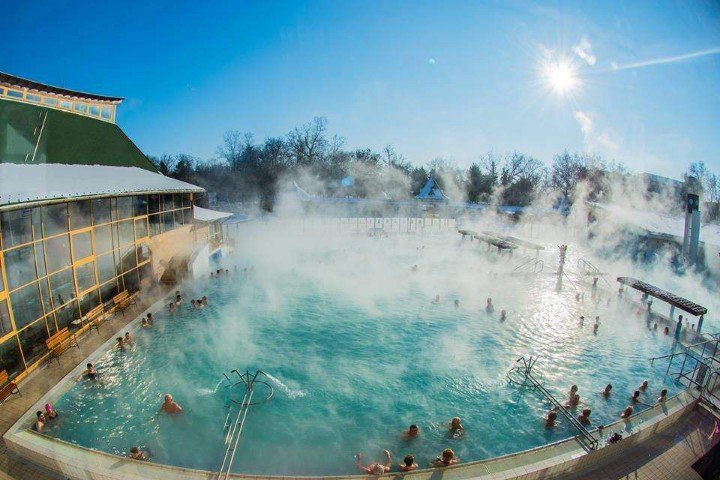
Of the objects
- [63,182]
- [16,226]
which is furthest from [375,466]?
[63,182]

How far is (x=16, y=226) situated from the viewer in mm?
8242

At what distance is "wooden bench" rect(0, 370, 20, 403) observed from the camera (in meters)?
7.52

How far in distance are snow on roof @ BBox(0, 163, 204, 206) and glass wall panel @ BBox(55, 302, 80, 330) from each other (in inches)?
141

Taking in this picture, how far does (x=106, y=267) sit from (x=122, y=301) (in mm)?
1646

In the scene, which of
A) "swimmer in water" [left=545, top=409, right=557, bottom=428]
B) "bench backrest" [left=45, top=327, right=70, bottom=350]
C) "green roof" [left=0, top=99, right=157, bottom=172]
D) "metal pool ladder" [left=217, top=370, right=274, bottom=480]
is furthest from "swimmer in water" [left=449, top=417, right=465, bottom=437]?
"green roof" [left=0, top=99, right=157, bottom=172]

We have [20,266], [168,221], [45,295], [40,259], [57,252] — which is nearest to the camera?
[20,266]

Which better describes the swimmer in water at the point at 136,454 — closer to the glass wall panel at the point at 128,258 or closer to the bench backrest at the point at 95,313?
the bench backrest at the point at 95,313

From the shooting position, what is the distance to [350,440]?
8.09 meters

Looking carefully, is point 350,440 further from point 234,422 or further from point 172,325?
point 172,325

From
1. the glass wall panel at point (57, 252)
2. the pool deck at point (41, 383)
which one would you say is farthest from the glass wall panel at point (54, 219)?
the pool deck at point (41, 383)

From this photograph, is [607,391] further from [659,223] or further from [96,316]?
[659,223]

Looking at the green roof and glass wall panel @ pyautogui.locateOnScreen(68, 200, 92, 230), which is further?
the green roof

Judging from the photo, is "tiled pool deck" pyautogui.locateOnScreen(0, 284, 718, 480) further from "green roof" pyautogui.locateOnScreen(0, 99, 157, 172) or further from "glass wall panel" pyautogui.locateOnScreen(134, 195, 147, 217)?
"green roof" pyautogui.locateOnScreen(0, 99, 157, 172)

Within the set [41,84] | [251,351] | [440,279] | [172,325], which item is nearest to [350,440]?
[251,351]
